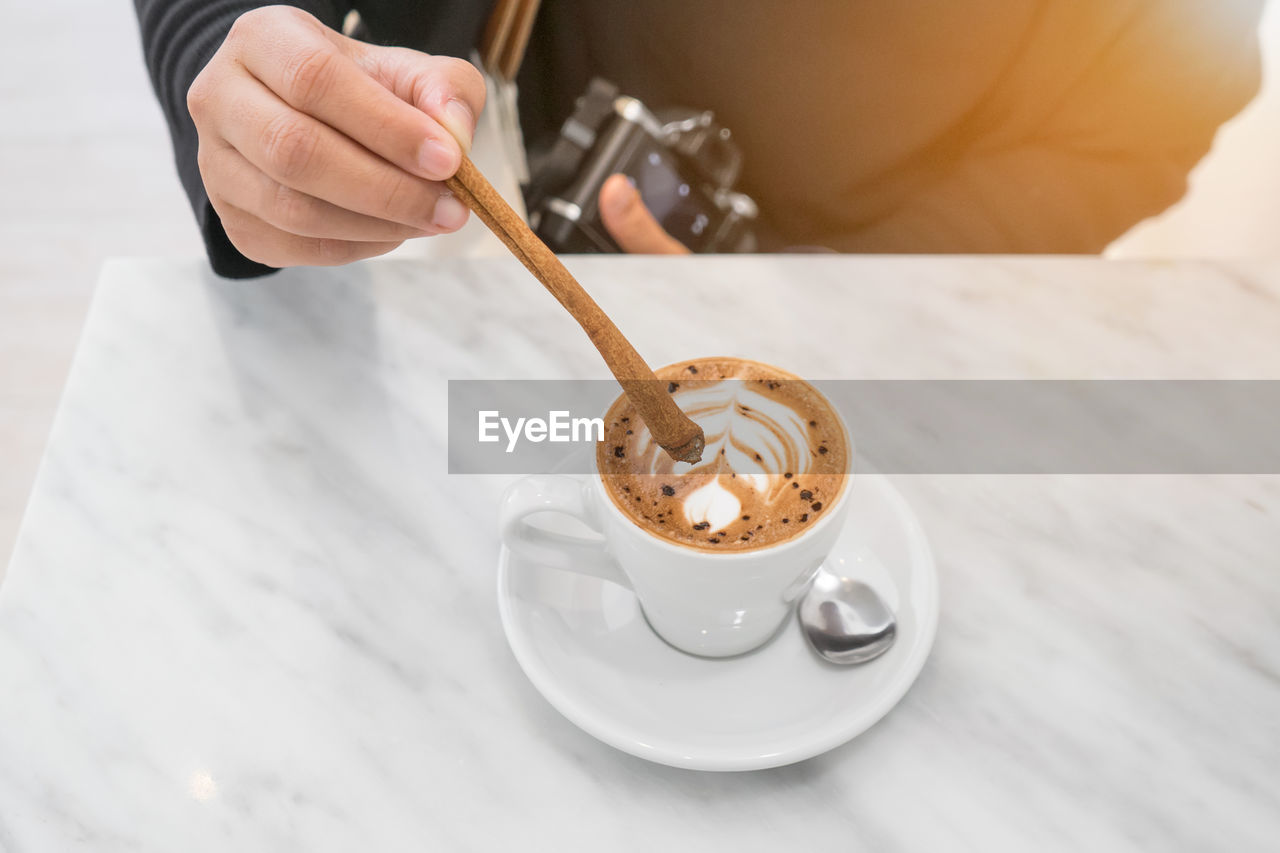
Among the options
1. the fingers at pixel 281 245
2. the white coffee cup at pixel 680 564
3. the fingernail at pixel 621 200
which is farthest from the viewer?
the fingernail at pixel 621 200

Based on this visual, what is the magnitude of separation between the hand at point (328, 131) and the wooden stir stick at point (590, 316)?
0.02 m

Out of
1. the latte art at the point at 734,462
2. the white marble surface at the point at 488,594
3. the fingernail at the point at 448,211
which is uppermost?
the fingernail at the point at 448,211

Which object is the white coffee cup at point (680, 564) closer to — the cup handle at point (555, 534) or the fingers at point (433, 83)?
the cup handle at point (555, 534)

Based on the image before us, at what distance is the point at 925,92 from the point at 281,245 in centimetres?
79

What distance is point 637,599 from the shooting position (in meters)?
0.55

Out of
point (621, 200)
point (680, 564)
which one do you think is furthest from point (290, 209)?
point (621, 200)

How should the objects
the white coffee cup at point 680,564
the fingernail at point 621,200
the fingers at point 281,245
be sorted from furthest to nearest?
the fingernail at point 621,200 < the fingers at point 281,245 < the white coffee cup at point 680,564

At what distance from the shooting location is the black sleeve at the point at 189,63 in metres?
0.67

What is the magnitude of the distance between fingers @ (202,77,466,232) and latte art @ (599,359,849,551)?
16 cm

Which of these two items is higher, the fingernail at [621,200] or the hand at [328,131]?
the hand at [328,131]

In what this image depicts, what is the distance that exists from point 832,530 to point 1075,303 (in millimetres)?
407

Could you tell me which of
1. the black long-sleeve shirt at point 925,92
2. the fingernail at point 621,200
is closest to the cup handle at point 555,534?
the fingernail at point 621,200

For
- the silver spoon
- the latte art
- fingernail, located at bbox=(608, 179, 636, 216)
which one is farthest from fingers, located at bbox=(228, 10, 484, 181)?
fingernail, located at bbox=(608, 179, 636, 216)

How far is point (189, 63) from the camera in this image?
69 centimetres
